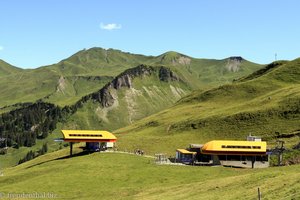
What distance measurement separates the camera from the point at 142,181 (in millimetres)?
78188

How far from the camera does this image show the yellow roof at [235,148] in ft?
322

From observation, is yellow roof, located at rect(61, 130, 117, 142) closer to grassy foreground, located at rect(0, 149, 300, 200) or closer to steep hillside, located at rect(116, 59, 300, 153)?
grassy foreground, located at rect(0, 149, 300, 200)

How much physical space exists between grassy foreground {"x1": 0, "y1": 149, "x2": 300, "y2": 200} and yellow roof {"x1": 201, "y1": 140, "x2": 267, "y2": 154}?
931 cm

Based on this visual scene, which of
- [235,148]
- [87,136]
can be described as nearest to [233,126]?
[235,148]

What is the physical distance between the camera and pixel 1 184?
90.5 meters

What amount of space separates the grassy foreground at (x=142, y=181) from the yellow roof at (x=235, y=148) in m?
9.31

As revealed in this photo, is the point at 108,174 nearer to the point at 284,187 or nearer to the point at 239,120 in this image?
the point at 284,187

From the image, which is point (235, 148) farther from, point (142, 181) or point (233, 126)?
point (233, 126)

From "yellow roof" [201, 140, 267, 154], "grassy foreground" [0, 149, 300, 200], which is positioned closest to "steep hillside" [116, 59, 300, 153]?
"yellow roof" [201, 140, 267, 154]

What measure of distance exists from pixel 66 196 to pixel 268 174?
32891 millimetres

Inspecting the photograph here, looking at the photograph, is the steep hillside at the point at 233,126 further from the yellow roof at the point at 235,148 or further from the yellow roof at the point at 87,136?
the yellow roof at the point at 235,148

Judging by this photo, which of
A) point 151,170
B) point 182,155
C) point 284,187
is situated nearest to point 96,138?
point 182,155

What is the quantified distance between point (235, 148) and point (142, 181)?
100 feet

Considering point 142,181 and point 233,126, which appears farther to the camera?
point 233,126
